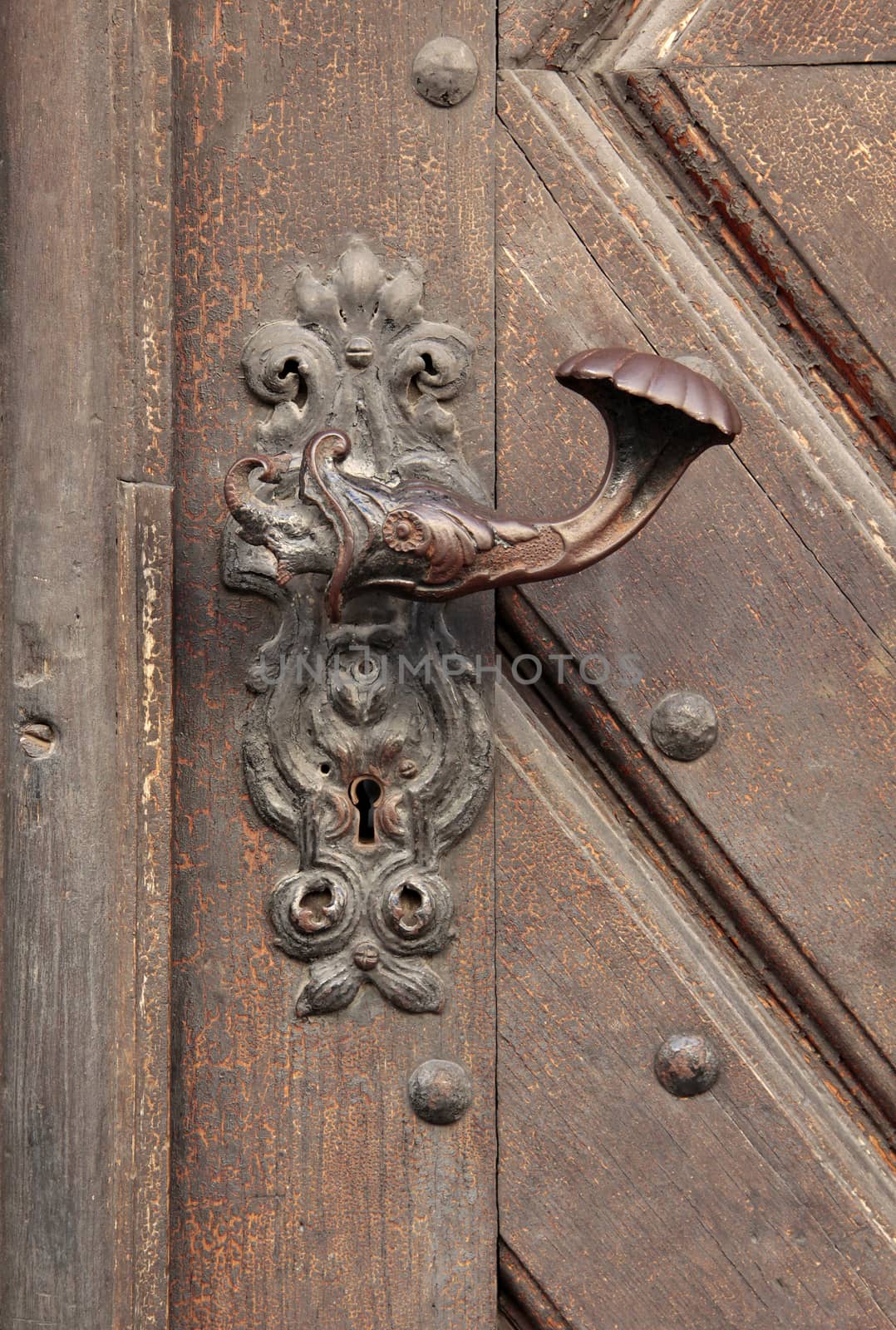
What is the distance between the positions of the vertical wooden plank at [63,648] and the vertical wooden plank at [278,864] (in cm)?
7

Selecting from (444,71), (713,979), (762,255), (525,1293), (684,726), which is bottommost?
(525,1293)

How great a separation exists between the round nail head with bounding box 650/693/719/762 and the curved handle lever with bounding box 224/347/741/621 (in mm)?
124

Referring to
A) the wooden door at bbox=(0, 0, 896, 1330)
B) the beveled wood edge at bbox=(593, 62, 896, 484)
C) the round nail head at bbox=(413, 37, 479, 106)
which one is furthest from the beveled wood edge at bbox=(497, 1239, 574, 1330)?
the round nail head at bbox=(413, 37, 479, 106)

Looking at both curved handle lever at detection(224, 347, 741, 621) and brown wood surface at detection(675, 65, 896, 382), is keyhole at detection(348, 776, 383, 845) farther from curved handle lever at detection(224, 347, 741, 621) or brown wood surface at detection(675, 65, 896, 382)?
brown wood surface at detection(675, 65, 896, 382)

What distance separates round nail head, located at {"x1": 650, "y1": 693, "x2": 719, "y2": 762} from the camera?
2.38ft

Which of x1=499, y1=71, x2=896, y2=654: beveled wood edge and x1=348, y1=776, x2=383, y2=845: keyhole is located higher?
x1=499, y1=71, x2=896, y2=654: beveled wood edge

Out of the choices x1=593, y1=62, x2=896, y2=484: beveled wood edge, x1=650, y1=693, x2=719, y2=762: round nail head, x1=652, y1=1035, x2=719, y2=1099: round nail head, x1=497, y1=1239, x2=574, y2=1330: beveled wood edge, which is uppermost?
x1=593, y1=62, x2=896, y2=484: beveled wood edge

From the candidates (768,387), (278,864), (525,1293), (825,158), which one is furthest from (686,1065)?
(825,158)

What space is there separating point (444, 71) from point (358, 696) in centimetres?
37

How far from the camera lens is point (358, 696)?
707mm

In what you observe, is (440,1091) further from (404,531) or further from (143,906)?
(404,531)

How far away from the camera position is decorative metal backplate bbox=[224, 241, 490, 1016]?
708 mm

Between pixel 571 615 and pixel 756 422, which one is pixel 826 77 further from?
pixel 571 615

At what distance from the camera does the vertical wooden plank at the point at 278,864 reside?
2.34 feet
